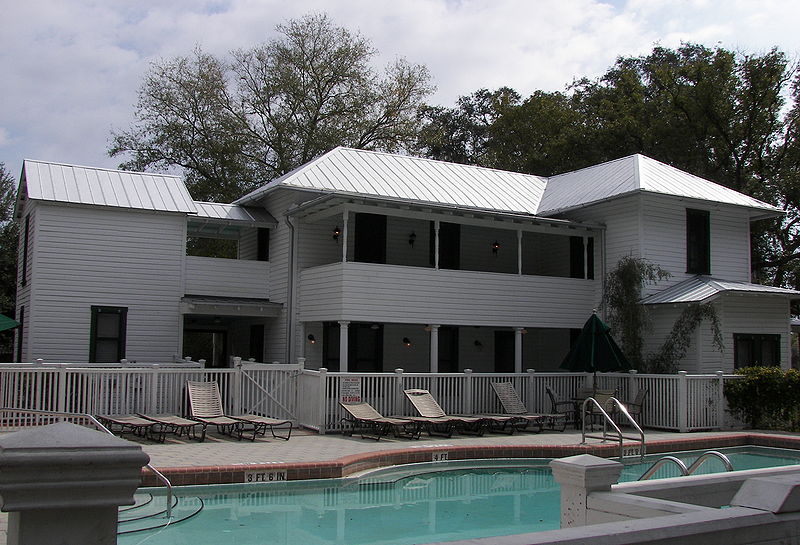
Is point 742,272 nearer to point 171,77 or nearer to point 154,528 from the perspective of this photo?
point 154,528

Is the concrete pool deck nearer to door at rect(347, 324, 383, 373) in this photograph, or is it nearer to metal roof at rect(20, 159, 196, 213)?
door at rect(347, 324, 383, 373)

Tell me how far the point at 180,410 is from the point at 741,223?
16.6m

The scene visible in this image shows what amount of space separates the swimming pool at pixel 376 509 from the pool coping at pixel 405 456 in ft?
0.49

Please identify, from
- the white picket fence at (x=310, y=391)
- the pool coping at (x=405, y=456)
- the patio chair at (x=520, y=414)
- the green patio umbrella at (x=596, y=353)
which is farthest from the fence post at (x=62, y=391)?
the green patio umbrella at (x=596, y=353)

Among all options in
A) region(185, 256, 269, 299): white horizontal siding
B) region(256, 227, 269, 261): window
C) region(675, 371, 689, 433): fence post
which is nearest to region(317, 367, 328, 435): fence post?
region(185, 256, 269, 299): white horizontal siding

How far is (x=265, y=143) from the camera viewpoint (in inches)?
1412

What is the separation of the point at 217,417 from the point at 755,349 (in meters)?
14.1

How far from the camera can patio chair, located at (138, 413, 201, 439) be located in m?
14.0

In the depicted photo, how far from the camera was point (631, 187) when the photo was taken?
2091 cm

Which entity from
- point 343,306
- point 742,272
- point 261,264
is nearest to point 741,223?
point 742,272

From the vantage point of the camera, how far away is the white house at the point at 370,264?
19266mm

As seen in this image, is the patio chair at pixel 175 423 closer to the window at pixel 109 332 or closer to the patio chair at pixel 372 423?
the patio chair at pixel 372 423

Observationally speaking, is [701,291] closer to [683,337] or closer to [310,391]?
[683,337]

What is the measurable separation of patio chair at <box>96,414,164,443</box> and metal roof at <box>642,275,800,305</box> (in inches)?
486
